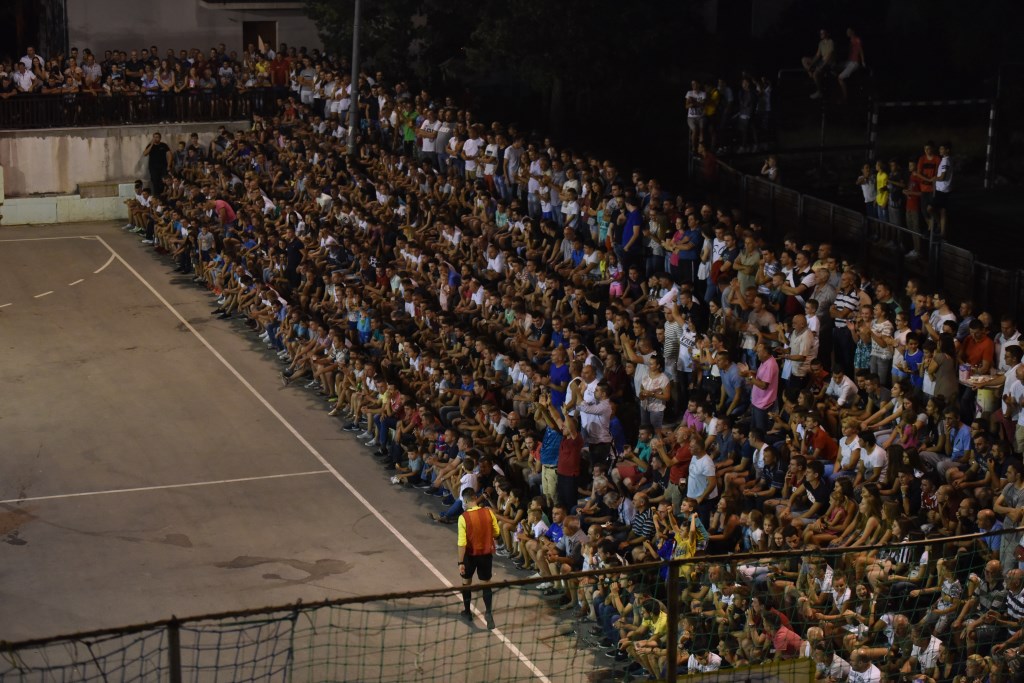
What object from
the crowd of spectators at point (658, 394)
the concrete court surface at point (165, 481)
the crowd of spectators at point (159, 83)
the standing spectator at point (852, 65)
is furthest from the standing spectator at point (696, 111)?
the crowd of spectators at point (159, 83)

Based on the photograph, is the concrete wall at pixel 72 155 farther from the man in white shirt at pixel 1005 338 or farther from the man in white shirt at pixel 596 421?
the man in white shirt at pixel 1005 338

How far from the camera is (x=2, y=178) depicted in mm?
33875

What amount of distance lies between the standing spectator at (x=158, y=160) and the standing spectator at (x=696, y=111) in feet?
42.2

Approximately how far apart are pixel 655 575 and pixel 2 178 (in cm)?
2315

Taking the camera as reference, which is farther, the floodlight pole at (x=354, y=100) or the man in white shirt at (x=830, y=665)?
the floodlight pole at (x=354, y=100)

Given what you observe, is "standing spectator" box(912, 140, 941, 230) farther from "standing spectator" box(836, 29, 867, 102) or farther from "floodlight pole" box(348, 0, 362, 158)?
"floodlight pole" box(348, 0, 362, 158)

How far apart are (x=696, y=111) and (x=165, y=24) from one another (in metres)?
17.7

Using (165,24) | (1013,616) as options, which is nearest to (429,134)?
(165,24)

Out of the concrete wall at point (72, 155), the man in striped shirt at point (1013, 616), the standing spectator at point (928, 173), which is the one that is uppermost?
the standing spectator at point (928, 173)

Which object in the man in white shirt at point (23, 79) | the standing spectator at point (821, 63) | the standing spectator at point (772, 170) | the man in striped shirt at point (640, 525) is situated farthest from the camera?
the man in white shirt at point (23, 79)

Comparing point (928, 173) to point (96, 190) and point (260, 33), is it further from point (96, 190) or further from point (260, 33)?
point (260, 33)

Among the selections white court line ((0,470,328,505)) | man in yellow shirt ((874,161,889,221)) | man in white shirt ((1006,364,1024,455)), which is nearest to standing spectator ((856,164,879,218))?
man in yellow shirt ((874,161,889,221))

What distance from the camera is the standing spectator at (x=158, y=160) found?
3394 centimetres

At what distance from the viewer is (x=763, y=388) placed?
1753cm
